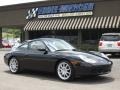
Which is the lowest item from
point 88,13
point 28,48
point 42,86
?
point 42,86

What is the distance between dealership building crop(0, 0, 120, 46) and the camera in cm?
3030

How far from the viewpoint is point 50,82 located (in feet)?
35.1

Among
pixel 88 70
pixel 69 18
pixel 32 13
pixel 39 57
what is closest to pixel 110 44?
pixel 39 57

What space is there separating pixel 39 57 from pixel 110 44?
403 inches

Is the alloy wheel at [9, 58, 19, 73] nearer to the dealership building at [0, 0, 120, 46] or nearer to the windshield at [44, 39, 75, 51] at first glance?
the windshield at [44, 39, 75, 51]

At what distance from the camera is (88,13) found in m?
31.5

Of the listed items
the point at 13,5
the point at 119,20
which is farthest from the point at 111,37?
the point at 13,5

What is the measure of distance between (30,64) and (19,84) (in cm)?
187

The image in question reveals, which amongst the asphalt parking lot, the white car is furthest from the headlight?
the white car

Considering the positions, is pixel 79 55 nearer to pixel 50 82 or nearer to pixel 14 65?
pixel 50 82

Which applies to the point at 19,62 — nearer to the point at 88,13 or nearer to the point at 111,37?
the point at 111,37

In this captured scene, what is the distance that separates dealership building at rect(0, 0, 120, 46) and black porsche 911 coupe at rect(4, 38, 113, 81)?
17.3 metres

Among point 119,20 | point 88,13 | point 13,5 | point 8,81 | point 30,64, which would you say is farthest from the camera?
point 13,5

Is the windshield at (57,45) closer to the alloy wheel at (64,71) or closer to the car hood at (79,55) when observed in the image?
the car hood at (79,55)
